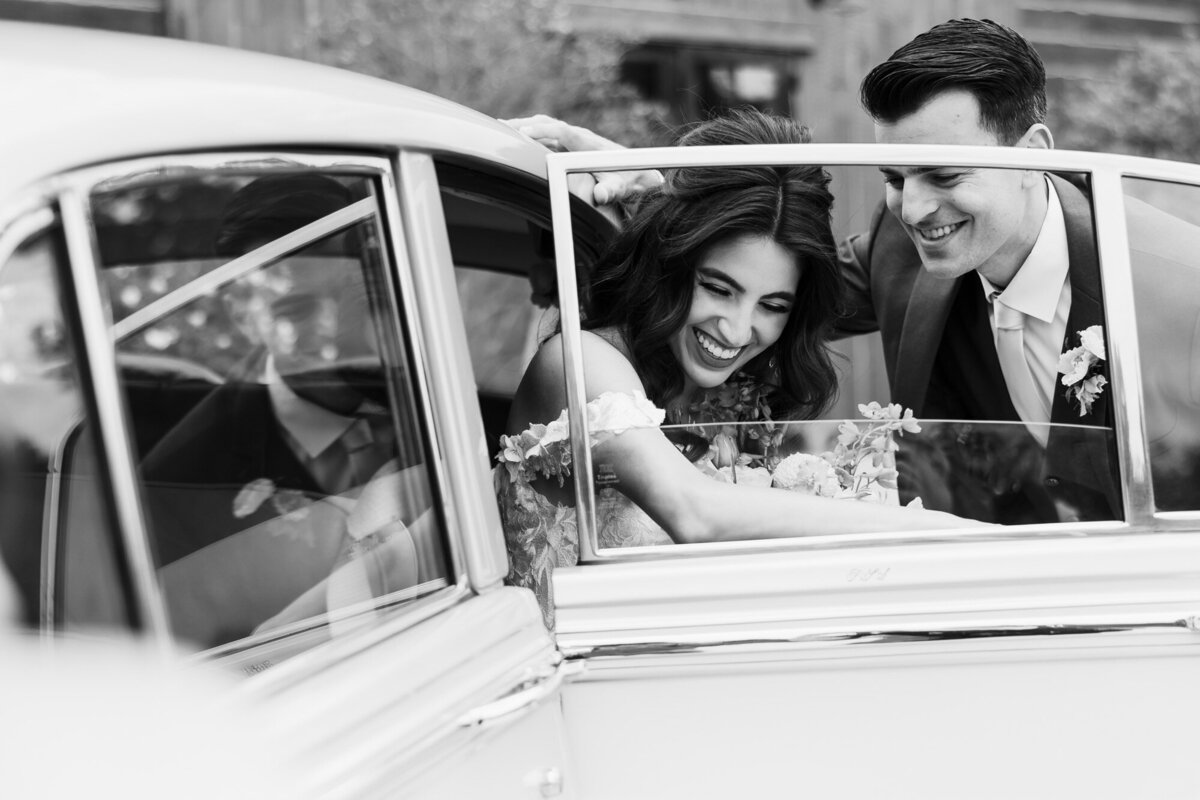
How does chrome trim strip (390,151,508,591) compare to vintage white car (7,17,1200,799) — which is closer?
vintage white car (7,17,1200,799)

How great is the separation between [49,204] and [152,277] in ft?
2.03

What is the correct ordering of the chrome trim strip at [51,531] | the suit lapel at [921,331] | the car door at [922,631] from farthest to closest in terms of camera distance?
the suit lapel at [921,331] < the car door at [922,631] < the chrome trim strip at [51,531]

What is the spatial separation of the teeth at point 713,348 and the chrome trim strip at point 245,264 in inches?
30.8

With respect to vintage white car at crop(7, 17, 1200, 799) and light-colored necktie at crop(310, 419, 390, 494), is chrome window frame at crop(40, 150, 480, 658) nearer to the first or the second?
vintage white car at crop(7, 17, 1200, 799)

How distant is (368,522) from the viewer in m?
1.59

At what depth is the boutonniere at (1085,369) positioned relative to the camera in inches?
75.2

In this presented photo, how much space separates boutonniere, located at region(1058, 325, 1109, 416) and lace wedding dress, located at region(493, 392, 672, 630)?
2.20 feet

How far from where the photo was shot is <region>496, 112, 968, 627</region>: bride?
1.84m

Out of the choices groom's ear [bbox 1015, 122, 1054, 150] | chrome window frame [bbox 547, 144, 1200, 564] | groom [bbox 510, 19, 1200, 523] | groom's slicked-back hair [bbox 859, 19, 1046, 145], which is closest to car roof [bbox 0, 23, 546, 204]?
chrome window frame [bbox 547, 144, 1200, 564]

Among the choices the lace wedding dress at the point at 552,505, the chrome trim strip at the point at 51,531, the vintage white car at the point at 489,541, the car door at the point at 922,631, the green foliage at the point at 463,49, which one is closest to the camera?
the chrome trim strip at the point at 51,531

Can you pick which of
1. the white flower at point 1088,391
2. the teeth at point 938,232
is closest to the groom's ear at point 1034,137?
the teeth at point 938,232

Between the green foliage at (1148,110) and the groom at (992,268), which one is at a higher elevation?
the green foliage at (1148,110)

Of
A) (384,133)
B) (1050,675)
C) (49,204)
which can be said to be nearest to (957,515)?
(1050,675)

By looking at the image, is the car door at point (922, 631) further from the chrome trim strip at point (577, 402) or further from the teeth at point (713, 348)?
the teeth at point (713, 348)
